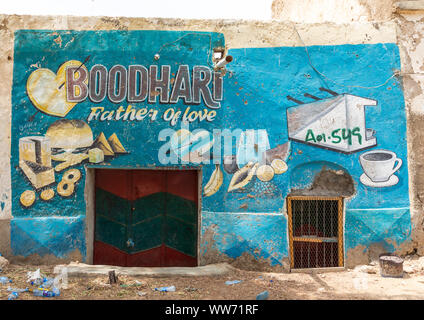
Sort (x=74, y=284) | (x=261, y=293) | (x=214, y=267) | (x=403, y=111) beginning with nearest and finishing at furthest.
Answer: (x=261, y=293) < (x=74, y=284) < (x=214, y=267) < (x=403, y=111)

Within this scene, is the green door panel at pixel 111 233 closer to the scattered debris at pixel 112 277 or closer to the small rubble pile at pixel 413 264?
the scattered debris at pixel 112 277

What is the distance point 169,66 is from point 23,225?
377 cm

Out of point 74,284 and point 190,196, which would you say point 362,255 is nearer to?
point 190,196

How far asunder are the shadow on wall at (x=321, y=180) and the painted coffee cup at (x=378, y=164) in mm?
361

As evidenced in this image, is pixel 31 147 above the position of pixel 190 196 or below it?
above

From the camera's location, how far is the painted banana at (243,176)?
677 cm

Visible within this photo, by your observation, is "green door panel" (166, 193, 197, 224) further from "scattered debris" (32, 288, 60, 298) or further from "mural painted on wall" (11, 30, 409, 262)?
"scattered debris" (32, 288, 60, 298)

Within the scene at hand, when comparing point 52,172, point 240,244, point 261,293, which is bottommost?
point 261,293

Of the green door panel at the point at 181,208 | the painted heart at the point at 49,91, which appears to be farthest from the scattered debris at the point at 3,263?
the green door panel at the point at 181,208

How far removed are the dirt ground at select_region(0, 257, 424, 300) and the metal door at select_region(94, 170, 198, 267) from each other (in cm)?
100

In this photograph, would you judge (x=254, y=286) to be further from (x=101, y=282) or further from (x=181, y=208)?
(x=101, y=282)

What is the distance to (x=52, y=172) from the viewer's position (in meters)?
6.68

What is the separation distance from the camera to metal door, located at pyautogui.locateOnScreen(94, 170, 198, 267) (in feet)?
23.1

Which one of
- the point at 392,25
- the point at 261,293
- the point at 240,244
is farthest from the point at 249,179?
the point at 392,25
